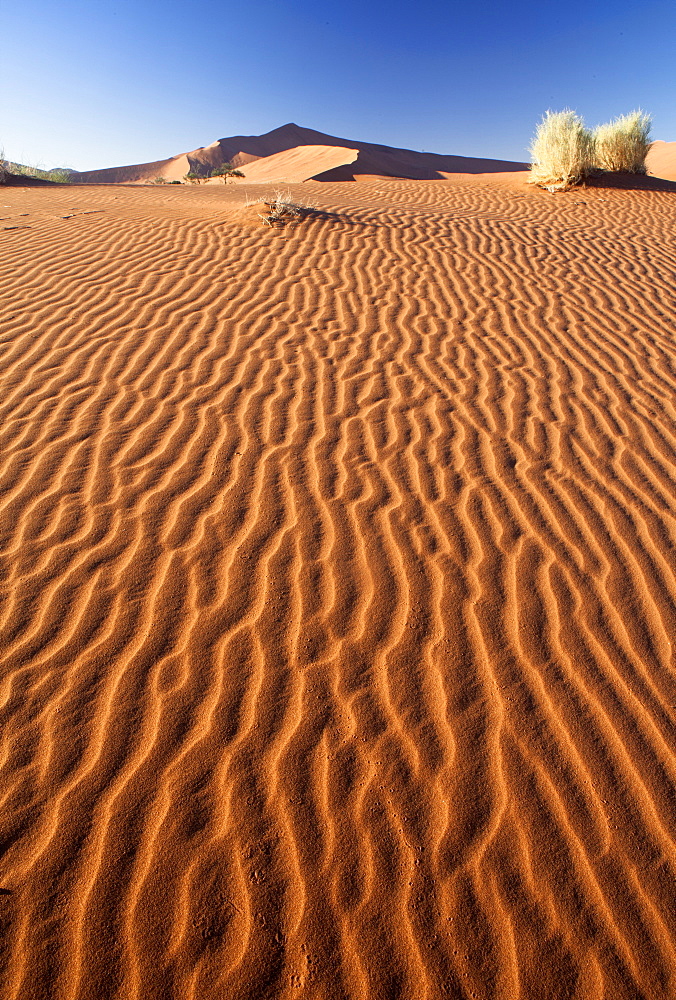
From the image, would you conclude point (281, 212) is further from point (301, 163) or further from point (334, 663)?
point (301, 163)

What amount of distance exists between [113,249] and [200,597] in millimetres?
6747

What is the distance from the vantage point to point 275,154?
37.7 metres

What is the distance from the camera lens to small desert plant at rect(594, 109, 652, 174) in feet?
48.2

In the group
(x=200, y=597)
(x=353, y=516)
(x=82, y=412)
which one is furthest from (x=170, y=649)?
(x=82, y=412)

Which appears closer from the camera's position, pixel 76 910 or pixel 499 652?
pixel 76 910

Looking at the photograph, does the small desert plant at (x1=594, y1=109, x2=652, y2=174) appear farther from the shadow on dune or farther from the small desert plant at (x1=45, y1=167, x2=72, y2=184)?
the small desert plant at (x1=45, y1=167, x2=72, y2=184)

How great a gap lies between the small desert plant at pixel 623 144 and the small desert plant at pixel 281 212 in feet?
31.5

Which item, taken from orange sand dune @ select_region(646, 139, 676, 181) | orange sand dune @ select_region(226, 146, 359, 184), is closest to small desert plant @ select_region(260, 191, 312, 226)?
orange sand dune @ select_region(646, 139, 676, 181)

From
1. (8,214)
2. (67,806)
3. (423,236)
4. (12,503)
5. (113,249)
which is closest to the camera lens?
(67,806)

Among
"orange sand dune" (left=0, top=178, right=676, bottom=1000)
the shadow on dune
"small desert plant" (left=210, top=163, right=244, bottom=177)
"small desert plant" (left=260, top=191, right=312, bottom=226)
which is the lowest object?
"orange sand dune" (left=0, top=178, right=676, bottom=1000)

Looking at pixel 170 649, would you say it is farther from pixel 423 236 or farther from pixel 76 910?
pixel 423 236

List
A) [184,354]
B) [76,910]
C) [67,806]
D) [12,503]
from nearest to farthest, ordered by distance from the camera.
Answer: [76,910] → [67,806] → [12,503] → [184,354]

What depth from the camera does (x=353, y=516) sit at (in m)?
3.37

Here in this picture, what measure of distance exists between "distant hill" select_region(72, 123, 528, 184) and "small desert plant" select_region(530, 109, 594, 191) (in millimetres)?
17340
